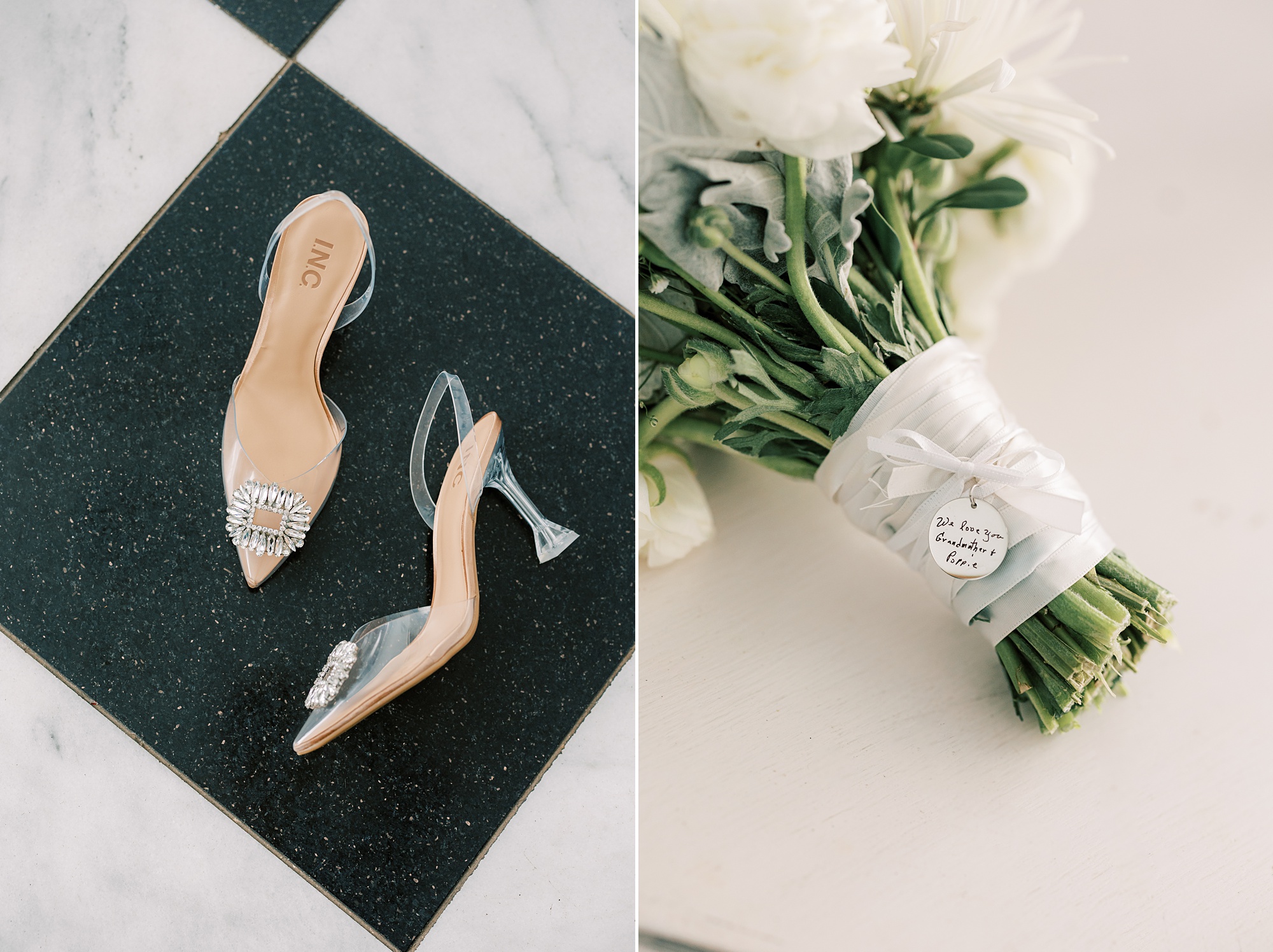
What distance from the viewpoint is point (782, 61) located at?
281mm

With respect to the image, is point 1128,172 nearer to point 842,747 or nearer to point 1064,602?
point 1064,602

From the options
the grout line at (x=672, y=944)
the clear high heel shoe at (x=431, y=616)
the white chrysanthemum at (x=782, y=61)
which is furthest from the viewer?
the clear high heel shoe at (x=431, y=616)

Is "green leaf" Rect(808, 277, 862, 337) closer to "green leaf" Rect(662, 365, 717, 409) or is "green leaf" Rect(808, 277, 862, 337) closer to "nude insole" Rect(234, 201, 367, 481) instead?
"green leaf" Rect(662, 365, 717, 409)

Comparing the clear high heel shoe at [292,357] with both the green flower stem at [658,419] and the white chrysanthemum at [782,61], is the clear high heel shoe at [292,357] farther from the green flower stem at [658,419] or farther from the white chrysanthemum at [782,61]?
the white chrysanthemum at [782,61]

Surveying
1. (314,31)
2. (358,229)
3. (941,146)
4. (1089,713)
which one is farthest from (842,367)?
(314,31)

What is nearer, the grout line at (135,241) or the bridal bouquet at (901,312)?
the bridal bouquet at (901,312)

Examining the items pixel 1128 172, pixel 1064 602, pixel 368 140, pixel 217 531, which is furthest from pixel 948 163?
pixel 217 531

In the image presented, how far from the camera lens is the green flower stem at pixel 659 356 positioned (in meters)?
0.46

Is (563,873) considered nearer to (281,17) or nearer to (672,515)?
(672,515)

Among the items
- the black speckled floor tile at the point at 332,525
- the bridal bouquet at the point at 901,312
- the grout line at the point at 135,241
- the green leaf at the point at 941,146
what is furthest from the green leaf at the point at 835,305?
the grout line at the point at 135,241

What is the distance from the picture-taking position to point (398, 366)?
69 centimetres

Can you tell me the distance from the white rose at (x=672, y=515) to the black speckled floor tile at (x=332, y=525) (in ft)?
0.62

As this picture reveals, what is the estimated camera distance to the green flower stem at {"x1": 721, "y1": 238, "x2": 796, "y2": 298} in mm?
360

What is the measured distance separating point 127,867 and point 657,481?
22.7 inches
